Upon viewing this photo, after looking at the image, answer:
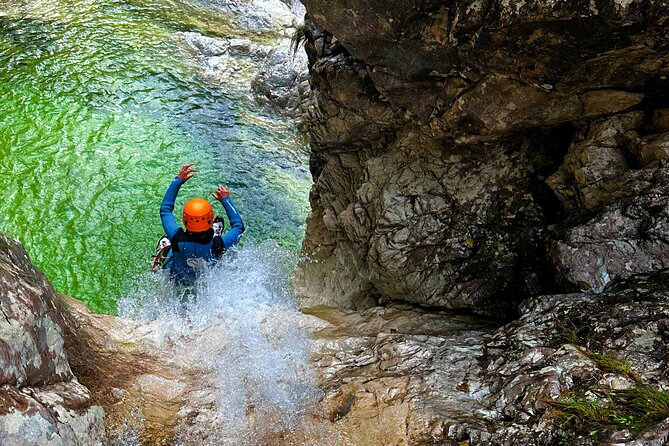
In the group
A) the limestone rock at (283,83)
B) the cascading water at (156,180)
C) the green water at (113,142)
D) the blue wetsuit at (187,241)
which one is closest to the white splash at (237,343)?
the cascading water at (156,180)

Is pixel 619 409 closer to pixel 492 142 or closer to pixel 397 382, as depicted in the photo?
pixel 397 382

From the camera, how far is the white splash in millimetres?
4316

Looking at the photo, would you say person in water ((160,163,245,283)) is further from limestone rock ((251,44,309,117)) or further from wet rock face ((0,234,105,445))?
limestone rock ((251,44,309,117))

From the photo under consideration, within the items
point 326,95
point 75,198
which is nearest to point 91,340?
point 326,95

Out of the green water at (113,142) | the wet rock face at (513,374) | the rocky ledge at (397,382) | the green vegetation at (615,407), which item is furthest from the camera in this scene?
the green water at (113,142)

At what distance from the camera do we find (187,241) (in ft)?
23.9

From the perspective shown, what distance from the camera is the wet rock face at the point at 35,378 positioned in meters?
3.07

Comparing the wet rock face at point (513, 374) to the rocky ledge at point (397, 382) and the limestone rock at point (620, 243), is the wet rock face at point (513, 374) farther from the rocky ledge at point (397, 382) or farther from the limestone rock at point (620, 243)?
the limestone rock at point (620, 243)

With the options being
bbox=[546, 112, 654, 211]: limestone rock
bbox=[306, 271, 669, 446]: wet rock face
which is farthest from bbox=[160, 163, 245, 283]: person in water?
bbox=[546, 112, 654, 211]: limestone rock

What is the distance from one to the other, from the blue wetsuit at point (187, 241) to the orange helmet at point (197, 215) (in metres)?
0.15

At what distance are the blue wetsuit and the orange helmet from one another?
0.15 meters

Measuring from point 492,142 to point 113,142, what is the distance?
950 cm

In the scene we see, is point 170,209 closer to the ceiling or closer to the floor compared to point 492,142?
closer to the floor

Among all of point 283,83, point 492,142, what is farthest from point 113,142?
point 492,142
